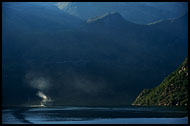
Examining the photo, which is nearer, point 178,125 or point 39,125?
point 178,125

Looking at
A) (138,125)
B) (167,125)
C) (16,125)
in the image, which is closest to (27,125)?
(16,125)

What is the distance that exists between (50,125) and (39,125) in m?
3.67

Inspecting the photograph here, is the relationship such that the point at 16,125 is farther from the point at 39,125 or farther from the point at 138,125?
the point at 138,125

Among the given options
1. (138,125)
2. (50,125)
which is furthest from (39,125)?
(138,125)

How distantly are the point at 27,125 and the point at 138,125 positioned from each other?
37.0 metres

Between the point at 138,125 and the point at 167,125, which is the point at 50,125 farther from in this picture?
the point at 167,125

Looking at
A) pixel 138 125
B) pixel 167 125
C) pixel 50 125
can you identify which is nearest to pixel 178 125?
pixel 167 125

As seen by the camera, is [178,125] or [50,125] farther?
[50,125]

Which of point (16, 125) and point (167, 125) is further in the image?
point (16, 125)

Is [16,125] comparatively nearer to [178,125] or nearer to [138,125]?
[138,125]

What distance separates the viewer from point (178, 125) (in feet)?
342

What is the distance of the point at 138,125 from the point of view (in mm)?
108188

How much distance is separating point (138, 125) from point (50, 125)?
94.6 ft

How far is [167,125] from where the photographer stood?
106m
